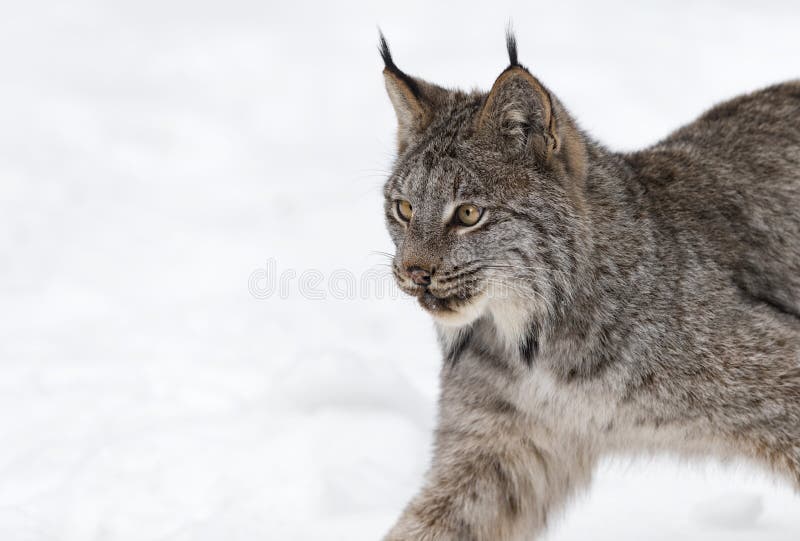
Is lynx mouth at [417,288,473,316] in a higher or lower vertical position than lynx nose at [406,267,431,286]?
lower

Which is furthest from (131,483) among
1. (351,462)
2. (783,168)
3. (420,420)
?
(783,168)

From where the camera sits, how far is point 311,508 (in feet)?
18.9

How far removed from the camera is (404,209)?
439 centimetres

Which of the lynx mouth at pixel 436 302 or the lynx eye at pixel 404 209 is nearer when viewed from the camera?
the lynx mouth at pixel 436 302

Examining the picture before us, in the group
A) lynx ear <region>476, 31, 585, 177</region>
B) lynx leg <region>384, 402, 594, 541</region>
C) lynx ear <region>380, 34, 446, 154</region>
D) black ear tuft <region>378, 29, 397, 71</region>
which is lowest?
lynx leg <region>384, 402, 594, 541</region>

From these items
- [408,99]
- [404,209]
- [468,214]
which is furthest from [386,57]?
[468,214]

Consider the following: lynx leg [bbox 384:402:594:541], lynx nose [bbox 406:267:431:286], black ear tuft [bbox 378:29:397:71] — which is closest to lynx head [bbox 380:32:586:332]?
lynx nose [bbox 406:267:431:286]

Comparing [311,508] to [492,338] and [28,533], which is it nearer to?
[28,533]

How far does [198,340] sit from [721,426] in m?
4.31

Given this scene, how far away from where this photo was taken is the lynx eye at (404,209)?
4.36 meters

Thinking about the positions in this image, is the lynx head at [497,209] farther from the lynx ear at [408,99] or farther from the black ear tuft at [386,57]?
the black ear tuft at [386,57]

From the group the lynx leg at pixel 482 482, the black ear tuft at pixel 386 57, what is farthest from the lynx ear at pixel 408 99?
the lynx leg at pixel 482 482

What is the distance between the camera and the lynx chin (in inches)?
166

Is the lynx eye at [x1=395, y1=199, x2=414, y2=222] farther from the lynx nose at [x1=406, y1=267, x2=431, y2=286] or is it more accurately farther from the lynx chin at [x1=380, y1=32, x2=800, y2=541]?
the lynx nose at [x1=406, y1=267, x2=431, y2=286]
